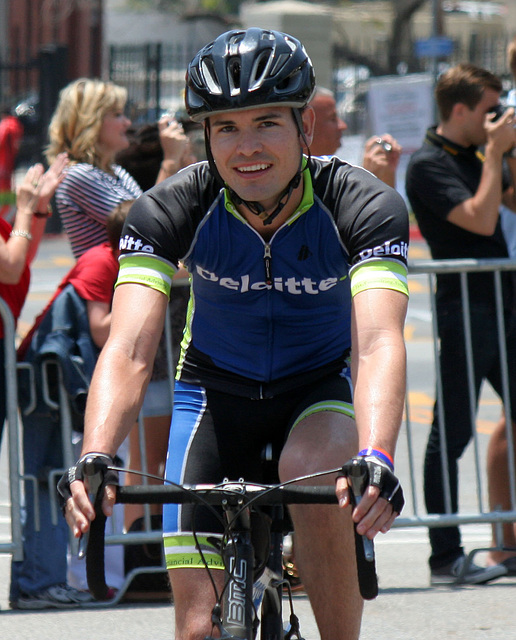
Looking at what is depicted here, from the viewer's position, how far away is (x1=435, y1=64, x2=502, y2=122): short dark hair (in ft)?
18.9

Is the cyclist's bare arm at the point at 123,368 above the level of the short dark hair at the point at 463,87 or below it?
below

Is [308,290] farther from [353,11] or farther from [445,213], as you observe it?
[353,11]

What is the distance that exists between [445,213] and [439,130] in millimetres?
514

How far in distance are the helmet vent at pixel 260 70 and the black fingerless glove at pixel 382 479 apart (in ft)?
3.57

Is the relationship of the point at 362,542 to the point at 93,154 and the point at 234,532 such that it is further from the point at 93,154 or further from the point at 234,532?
the point at 93,154

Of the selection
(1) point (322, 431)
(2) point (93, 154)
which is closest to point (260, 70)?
(1) point (322, 431)

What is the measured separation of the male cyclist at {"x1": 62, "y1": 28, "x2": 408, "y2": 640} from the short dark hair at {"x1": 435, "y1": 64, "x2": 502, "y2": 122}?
256 centimetres

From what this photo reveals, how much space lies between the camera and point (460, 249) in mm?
5656

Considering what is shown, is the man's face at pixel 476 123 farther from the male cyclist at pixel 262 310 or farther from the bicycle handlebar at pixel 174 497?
the bicycle handlebar at pixel 174 497

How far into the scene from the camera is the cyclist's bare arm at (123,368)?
9.18 feet

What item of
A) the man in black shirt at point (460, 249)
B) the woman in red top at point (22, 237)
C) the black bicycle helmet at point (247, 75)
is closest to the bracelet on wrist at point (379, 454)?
the black bicycle helmet at point (247, 75)

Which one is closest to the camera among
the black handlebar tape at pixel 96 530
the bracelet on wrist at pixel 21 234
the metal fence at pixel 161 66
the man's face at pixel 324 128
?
the black handlebar tape at pixel 96 530

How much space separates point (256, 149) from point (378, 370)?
0.69 metres

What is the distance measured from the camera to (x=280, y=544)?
3.03 meters
